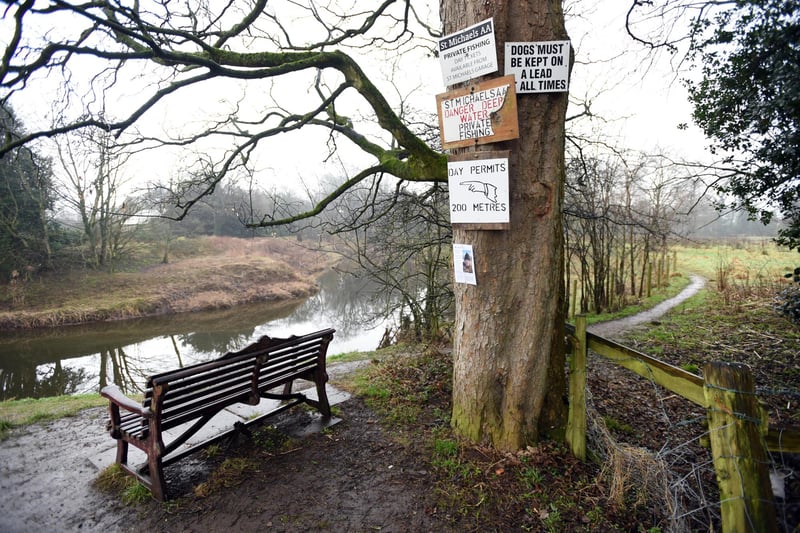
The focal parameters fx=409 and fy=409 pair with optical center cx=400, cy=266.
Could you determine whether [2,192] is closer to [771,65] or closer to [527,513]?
[527,513]

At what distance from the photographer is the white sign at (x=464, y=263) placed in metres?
3.09

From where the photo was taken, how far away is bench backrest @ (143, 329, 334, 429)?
2834 mm

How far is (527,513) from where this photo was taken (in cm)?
258

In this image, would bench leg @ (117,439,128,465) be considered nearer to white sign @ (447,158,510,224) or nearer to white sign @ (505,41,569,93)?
white sign @ (447,158,510,224)

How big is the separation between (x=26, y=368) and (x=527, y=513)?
48.0ft

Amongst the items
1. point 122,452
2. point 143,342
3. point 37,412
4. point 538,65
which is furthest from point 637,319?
point 143,342

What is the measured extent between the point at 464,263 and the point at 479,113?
110 centimetres

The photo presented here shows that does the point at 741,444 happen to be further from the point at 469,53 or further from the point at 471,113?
the point at 469,53

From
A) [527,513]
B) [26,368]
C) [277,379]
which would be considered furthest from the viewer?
[26,368]

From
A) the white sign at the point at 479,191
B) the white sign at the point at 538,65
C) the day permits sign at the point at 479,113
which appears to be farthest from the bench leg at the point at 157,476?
the white sign at the point at 538,65

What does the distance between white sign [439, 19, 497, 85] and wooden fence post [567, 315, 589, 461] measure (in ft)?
6.36

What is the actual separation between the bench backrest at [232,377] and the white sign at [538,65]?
273 cm

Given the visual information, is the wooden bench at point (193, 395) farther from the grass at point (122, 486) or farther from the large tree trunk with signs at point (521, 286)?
the large tree trunk with signs at point (521, 286)

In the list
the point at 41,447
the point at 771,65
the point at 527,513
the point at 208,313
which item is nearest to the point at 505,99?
the point at 527,513
